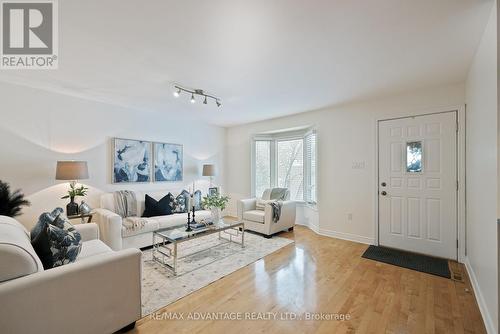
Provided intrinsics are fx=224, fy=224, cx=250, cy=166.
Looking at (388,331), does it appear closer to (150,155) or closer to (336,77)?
(336,77)

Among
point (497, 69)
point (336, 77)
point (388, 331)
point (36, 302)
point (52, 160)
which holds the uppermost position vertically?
point (336, 77)

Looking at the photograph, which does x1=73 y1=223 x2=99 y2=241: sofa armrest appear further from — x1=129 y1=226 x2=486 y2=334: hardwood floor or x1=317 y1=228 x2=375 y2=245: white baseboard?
x1=317 y1=228 x2=375 y2=245: white baseboard

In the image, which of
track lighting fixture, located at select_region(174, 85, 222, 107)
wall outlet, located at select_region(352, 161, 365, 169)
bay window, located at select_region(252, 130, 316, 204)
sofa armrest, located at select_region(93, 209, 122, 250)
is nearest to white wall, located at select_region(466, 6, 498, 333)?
wall outlet, located at select_region(352, 161, 365, 169)

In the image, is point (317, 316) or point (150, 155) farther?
point (150, 155)

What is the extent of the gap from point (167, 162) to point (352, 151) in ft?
11.7

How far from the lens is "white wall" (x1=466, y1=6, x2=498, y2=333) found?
64.4 inches

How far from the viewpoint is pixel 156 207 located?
3812 mm

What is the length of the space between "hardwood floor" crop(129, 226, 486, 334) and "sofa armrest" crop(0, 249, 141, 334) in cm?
30

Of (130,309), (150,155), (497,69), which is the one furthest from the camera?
(150,155)

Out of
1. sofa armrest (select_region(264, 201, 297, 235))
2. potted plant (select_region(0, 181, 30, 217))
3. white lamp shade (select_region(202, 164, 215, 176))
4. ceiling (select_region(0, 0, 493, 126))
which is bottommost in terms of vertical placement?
sofa armrest (select_region(264, 201, 297, 235))

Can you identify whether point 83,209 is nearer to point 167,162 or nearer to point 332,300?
point 167,162

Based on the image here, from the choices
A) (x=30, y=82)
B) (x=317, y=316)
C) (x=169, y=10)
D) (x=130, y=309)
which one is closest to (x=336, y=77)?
(x=169, y=10)

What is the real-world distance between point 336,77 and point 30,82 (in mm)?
4035

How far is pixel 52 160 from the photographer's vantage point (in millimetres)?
3289
